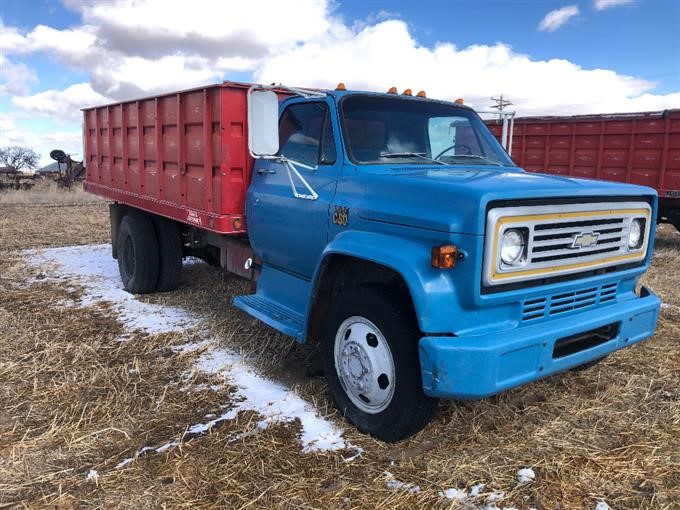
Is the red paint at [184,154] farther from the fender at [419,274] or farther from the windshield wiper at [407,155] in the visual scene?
the fender at [419,274]

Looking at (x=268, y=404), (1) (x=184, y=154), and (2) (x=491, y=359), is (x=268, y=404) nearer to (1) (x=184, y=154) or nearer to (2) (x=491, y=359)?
(2) (x=491, y=359)

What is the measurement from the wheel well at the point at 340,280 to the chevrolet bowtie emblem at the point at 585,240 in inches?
38.4

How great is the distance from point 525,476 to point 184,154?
154 inches

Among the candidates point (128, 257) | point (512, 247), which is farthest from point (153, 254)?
point (512, 247)

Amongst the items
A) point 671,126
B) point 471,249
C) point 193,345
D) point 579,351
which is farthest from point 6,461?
point 671,126

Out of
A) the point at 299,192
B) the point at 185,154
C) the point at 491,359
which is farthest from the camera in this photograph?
the point at 185,154

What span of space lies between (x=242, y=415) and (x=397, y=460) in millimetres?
1075

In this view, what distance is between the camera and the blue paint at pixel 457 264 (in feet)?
8.96

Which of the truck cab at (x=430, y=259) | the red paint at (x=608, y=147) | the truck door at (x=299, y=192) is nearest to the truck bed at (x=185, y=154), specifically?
the truck door at (x=299, y=192)

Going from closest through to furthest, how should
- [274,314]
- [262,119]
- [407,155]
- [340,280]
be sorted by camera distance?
[262,119], [340,280], [407,155], [274,314]

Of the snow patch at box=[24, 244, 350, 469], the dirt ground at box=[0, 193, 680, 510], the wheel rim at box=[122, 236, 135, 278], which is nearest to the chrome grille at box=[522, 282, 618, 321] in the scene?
the dirt ground at box=[0, 193, 680, 510]

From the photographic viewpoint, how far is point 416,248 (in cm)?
294

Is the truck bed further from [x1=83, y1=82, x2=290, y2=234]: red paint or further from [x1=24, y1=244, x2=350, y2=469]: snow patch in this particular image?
[x1=24, y1=244, x2=350, y2=469]: snow patch

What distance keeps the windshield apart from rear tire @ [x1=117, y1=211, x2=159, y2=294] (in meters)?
3.58
